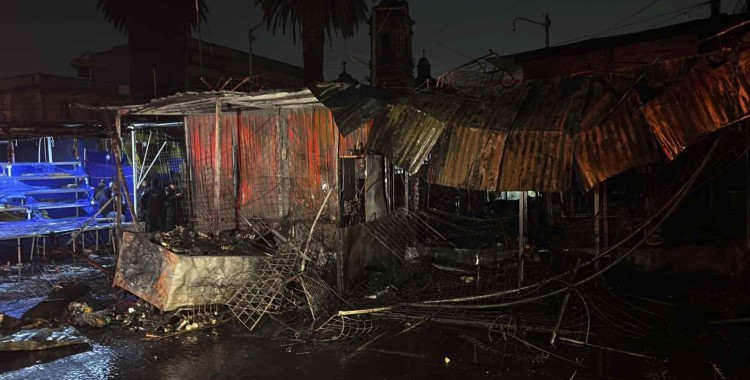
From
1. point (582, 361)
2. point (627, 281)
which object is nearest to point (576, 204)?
point (627, 281)

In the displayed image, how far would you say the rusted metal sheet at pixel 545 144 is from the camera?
21.1 feet

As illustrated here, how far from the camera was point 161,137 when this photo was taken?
51.1 ft

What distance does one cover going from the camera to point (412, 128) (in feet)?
24.8

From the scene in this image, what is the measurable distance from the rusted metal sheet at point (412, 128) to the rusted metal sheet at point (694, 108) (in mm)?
2711

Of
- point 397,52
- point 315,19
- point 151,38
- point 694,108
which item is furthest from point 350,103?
point 397,52

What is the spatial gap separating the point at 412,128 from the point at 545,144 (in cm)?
197

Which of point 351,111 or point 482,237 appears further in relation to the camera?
point 482,237

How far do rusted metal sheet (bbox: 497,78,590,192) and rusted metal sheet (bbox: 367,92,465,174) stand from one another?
1097mm

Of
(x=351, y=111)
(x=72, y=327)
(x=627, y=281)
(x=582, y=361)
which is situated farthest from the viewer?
(x=627, y=281)

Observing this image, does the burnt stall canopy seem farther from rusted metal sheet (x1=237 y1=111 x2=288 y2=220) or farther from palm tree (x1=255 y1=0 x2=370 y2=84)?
palm tree (x1=255 y1=0 x2=370 y2=84)

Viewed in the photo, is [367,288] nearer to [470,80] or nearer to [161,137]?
[470,80]

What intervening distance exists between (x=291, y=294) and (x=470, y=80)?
5753 mm

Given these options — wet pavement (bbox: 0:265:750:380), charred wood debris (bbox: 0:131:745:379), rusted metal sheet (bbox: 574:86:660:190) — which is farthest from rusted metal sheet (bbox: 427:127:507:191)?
wet pavement (bbox: 0:265:750:380)

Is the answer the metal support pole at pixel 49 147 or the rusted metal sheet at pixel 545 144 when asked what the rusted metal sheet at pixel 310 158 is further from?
the metal support pole at pixel 49 147
